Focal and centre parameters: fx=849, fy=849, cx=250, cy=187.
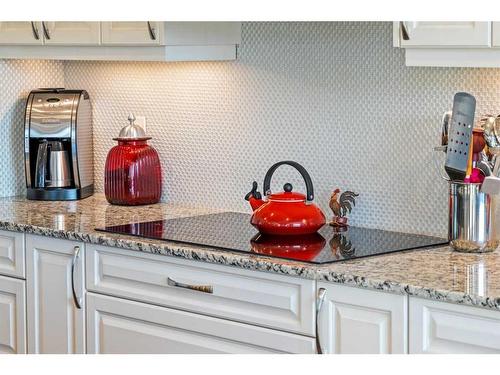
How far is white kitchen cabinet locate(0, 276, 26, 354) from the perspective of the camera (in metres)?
2.93

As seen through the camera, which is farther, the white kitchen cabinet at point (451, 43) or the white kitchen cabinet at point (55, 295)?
the white kitchen cabinet at point (55, 295)

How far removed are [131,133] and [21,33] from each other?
0.57m

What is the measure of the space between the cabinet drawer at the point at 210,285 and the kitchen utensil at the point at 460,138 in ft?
1.62

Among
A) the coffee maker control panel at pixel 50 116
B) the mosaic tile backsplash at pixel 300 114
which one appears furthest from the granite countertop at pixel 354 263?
the coffee maker control panel at pixel 50 116

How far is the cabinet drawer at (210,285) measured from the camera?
2.18 meters

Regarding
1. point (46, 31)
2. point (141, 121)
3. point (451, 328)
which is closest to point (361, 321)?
point (451, 328)

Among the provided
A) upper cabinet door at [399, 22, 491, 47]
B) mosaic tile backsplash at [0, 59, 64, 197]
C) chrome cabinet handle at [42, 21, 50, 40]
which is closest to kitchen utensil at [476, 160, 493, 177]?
upper cabinet door at [399, 22, 491, 47]

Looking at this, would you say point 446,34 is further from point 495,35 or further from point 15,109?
point 15,109

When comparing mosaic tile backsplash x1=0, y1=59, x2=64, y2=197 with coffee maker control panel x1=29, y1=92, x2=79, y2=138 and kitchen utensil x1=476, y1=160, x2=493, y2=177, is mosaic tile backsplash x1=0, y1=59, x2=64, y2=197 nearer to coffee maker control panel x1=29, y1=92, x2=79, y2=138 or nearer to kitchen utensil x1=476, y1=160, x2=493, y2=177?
coffee maker control panel x1=29, y1=92, x2=79, y2=138

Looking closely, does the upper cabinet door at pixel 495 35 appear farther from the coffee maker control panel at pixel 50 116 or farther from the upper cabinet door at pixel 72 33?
the coffee maker control panel at pixel 50 116

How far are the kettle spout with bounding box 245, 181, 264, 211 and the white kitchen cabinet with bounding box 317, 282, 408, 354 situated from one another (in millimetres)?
681

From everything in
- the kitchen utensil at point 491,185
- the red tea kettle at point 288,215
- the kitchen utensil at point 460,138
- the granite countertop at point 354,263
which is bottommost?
the granite countertop at point 354,263

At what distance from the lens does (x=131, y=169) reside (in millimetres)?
3225
